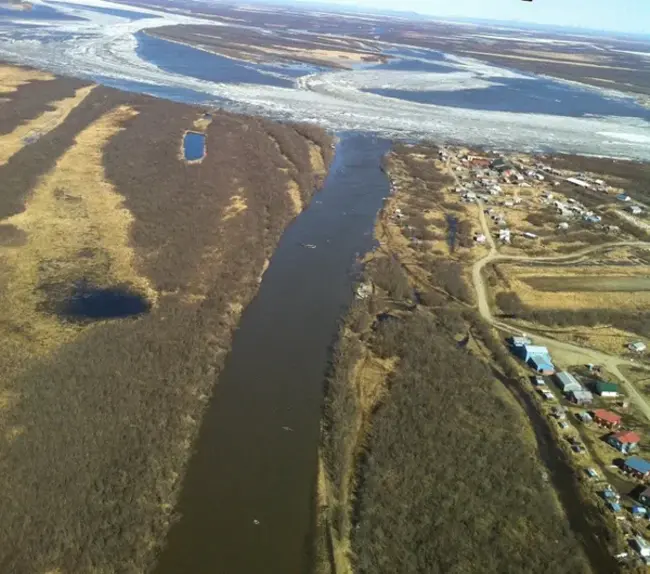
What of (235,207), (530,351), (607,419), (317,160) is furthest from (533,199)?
(607,419)

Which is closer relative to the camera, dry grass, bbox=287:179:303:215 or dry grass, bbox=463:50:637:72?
dry grass, bbox=287:179:303:215

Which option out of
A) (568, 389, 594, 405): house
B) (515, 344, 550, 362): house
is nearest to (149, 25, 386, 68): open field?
(515, 344, 550, 362): house

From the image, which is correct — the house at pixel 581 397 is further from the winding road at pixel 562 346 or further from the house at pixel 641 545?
the house at pixel 641 545

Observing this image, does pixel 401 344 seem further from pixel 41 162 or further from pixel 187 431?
pixel 41 162

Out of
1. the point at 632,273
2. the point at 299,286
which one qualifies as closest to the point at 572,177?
the point at 632,273

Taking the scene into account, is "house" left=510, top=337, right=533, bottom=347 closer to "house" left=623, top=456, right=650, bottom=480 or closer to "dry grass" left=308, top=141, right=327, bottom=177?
"house" left=623, top=456, right=650, bottom=480

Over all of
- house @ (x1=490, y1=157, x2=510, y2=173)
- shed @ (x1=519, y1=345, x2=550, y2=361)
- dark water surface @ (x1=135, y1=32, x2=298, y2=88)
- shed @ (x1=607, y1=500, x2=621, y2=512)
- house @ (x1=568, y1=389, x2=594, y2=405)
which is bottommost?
dark water surface @ (x1=135, y1=32, x2=298, y2=88)

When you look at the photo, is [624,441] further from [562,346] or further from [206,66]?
[206,66]
